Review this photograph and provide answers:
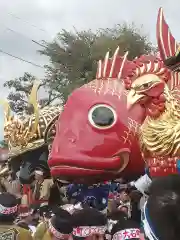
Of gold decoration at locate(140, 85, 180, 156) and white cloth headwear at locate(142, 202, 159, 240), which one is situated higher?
gold decoration at locate(140, 85, 180, 156)

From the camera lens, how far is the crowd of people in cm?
178

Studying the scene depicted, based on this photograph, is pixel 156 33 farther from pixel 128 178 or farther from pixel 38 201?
pixel 38 201

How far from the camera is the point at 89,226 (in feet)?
9.64

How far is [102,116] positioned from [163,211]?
2108mm

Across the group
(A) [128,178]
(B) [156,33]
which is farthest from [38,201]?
(B) [156,33]

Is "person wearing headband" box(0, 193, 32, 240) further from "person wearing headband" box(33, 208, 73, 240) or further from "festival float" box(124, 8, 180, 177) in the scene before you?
"festival float" box(124, 8, 180, 177)

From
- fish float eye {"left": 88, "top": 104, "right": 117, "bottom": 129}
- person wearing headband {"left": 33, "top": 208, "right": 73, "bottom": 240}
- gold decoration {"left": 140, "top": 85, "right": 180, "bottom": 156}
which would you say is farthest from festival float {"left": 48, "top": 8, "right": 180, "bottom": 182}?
person wearing headband {"left": 33, "top": 208, "right": 73, "bottom": 240}

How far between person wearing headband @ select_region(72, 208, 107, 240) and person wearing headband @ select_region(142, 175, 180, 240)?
1.10m

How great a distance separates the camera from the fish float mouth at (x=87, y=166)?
375 centimetres

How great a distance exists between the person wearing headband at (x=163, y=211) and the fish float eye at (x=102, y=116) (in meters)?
1.98

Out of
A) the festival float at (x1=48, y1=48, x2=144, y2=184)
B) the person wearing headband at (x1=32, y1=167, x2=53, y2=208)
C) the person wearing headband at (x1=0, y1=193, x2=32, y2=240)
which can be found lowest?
the person wearing headband at (x1=32, y1=167, x2=53, y2=208)

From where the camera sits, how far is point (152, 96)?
9.98ft

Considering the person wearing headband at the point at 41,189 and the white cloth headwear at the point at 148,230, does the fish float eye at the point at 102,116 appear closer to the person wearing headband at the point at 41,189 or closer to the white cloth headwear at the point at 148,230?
the person wearing headband at the point at 41,189

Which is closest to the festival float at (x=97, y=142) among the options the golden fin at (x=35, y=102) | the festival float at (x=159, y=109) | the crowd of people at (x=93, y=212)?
the crowd of people at (x=93, y=212)
